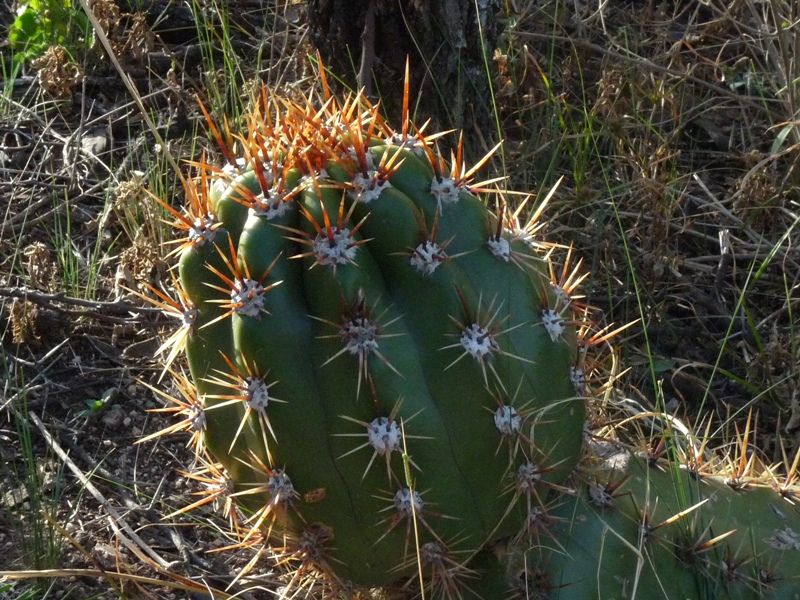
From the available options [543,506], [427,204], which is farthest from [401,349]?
[543,506]

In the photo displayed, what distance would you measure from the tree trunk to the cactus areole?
4.34 feet

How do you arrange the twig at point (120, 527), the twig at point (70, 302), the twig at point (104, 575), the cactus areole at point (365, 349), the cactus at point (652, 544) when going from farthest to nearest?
the twig at point (70, 302) < the twig at point (120, 527) < the twig at point (104, 575) < the cactus at point (652, 544) < the cactus areole at point (365, 349)

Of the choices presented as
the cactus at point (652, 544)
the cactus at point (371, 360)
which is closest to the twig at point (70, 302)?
the cactus at point (371, 360)

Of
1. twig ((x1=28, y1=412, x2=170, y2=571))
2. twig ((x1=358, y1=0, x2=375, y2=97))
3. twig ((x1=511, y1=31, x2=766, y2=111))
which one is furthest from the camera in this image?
twig ((x1=511, y1=31, x2=766, y2=111))

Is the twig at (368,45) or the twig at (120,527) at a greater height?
the twig at (368,45)

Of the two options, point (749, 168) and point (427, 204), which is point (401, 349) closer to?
point (427, 204)

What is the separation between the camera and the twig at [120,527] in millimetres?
2289

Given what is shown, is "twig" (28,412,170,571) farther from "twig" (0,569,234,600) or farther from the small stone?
the small stone

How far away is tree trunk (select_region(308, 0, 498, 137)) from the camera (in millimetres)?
3035

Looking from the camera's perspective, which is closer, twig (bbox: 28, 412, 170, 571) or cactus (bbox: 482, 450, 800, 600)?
cactus (bbox: 482, 450, 800, 600)

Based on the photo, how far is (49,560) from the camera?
2170 millimetres

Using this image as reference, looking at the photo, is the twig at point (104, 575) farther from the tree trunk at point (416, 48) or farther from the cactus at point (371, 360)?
the tree trunk at point (416, 48)

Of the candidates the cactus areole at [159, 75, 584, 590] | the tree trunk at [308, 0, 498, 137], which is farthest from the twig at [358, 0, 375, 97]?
the cactus areole at [159, 75, 584, 590]

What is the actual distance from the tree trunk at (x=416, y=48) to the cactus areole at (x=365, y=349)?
132 cm
